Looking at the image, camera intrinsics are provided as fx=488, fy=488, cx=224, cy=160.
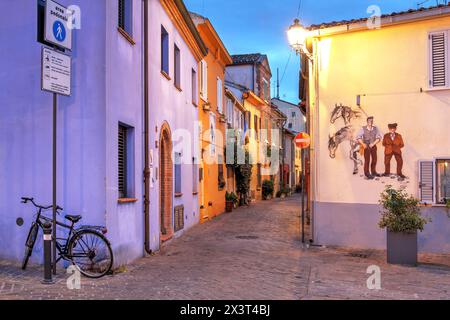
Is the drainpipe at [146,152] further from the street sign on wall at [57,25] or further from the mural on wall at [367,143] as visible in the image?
the mural on wall at [367,143]

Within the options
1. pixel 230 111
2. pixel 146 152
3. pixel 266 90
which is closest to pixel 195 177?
pixel 146 152

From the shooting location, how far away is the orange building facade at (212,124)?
714 inches

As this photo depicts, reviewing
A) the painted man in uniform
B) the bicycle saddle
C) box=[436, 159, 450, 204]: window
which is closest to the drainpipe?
the bicycle saddle

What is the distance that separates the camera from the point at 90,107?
801 cm

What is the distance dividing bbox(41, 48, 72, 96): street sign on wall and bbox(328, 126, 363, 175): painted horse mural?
672cm

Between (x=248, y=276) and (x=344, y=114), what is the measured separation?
5343mm

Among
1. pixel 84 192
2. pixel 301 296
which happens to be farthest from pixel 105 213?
pixel 301 296

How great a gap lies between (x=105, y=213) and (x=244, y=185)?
60.5 ft

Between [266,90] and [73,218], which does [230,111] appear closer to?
[266,90]

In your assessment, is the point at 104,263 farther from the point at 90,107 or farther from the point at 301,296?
the point at 301,296

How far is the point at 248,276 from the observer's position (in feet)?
26.2

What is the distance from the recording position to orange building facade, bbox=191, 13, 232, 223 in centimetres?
1814
